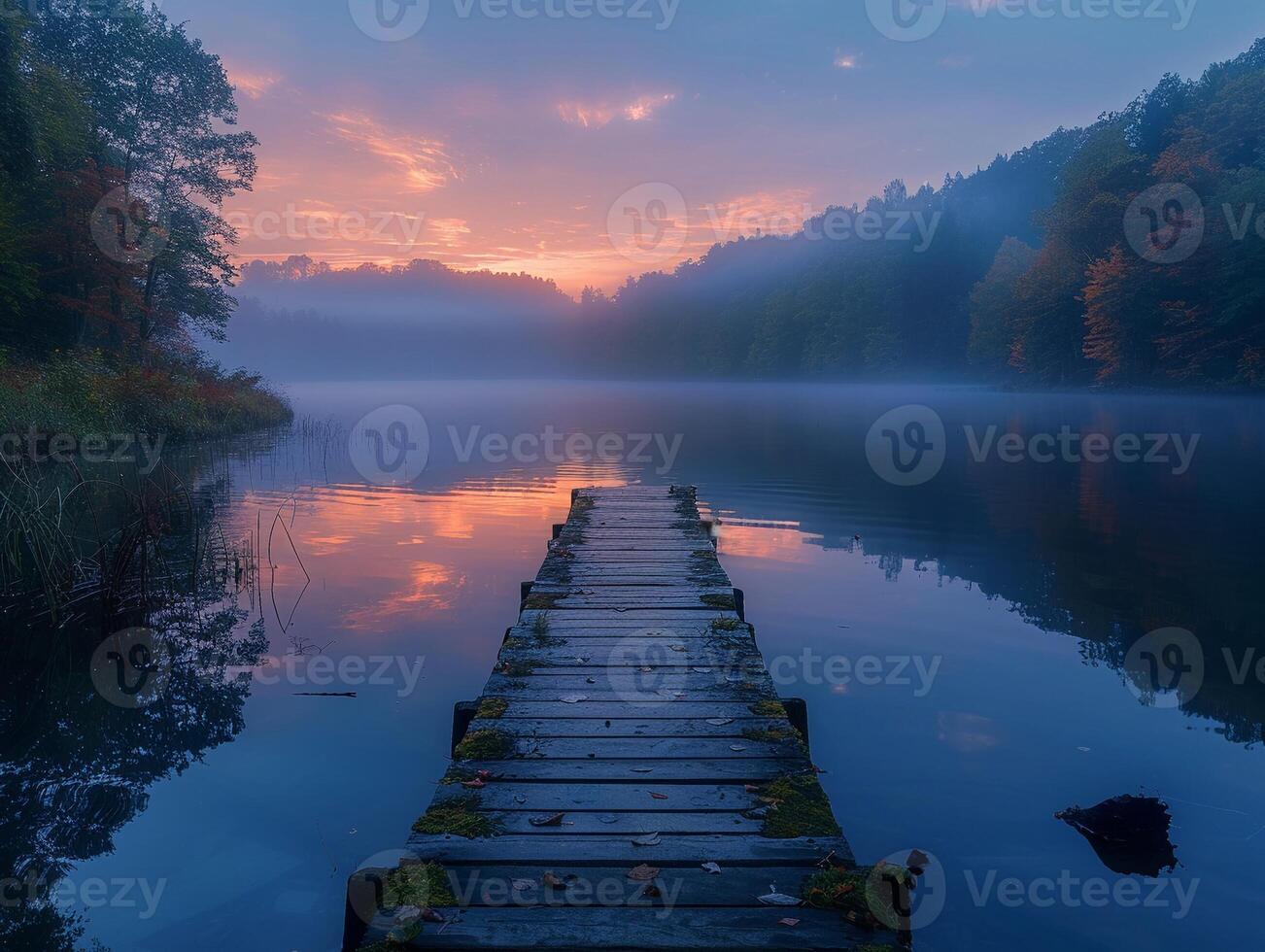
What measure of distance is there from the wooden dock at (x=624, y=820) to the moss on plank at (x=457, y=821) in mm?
10

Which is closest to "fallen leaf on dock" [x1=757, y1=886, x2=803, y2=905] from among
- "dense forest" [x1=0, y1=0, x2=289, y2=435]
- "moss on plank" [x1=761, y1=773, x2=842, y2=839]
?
"moss on plank" [x1=761, y1=773, x2=842, y2=839]

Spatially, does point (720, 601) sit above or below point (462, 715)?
above

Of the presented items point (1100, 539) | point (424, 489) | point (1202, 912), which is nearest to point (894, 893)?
point (1202, 912)

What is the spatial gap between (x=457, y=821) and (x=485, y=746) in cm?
86

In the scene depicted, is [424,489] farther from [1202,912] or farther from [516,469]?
[1202,912]

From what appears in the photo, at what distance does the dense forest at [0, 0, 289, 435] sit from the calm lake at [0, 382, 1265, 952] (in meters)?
9.05

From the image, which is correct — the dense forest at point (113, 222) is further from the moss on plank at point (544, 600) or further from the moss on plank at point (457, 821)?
the moss on plank at point (457, 821)

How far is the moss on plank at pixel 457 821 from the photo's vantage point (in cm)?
386

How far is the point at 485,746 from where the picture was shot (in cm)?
480

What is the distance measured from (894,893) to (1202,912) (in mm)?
2952

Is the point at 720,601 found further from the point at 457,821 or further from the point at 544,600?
the point at 457,821

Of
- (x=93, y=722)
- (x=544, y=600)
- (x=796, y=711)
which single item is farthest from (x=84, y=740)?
(x=796, y=711)

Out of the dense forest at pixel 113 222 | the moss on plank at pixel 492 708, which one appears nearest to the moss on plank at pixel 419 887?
the moss on plank at pixel 492 708

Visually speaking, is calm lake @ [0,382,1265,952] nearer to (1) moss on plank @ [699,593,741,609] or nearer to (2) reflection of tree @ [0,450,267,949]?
(2) reflection of tree @ [0,450,267,949]
